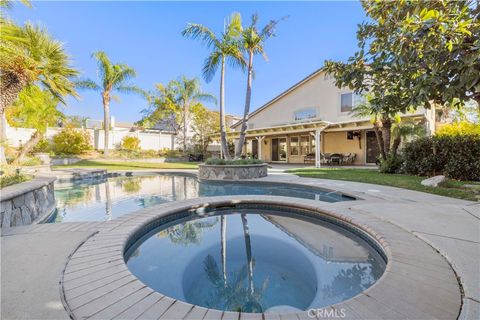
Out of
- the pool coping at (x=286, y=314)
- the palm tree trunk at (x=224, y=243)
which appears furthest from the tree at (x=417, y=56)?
the palm tree trunk at (x=224, y=243)

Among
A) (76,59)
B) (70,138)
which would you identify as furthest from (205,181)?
(70,138)

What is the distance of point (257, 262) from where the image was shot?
3314 mm

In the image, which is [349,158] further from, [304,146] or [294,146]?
[294,146]

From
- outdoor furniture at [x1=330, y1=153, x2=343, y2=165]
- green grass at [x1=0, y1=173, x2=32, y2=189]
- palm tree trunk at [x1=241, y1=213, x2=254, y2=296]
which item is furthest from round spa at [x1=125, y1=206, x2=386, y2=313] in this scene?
outdoor furniture at [x1=330, y1=153, x2=343, y2=165]

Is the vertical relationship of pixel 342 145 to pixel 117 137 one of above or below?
below

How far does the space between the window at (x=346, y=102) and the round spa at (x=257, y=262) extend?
1364cm

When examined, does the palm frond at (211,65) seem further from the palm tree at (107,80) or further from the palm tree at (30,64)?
the palm tree at (107,80)

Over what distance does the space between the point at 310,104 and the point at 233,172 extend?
11.0 meters

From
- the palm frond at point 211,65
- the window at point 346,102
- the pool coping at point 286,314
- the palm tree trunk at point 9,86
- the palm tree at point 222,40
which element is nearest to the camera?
the pool coping at point 286,314

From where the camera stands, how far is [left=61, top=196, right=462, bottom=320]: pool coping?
1.72m

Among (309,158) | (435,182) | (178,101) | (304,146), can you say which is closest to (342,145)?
(309,158)

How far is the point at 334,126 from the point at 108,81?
19.0 metres

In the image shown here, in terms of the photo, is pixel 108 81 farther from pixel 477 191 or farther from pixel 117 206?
pixel 477 191

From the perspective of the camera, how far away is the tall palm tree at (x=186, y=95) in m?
23.6
